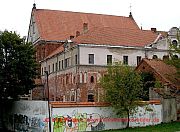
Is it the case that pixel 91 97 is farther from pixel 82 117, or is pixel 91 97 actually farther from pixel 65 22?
pixel 65 22

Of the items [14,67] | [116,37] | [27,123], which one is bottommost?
[27,123]

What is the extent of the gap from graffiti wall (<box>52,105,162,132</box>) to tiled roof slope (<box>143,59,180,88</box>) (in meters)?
3.86

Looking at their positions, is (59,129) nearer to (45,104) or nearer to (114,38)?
Answer: (45,104)

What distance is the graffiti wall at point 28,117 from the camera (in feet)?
132

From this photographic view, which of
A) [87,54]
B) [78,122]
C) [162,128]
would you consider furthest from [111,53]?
[162,128]

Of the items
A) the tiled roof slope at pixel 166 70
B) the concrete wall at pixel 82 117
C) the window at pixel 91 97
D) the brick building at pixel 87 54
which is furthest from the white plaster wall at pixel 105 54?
the concrete wall at pixel 82 117

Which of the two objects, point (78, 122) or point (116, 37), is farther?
point (116, 37)

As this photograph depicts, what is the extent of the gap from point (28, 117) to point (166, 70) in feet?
57.1

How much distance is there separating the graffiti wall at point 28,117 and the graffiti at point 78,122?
4.48 feet

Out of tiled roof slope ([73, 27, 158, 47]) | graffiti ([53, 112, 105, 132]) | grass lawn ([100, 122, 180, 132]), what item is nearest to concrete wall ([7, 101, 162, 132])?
graffiti ([53, 112, 105, 132])

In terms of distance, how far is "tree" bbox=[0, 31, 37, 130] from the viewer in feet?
166

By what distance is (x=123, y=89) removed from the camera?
40.0 m

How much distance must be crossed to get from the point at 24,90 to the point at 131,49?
19.8 metres

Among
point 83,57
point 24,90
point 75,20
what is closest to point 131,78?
point 24,90
